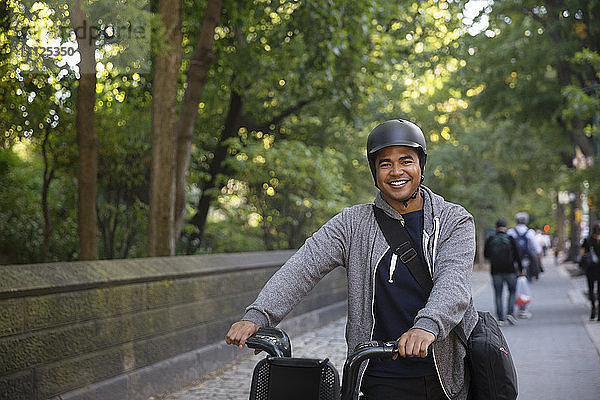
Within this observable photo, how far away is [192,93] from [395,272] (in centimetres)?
793

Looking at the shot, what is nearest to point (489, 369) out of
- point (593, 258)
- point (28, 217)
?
point (28, 217)

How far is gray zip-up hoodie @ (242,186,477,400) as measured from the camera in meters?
3.10

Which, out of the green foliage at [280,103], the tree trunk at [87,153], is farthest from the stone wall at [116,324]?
the green foliage at [280,103]

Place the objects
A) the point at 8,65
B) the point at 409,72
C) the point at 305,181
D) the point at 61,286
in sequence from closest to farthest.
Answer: the point at 61,286 < the point at 8,65 < the point at 305,181 < the point at 409,72

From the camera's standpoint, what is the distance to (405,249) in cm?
320

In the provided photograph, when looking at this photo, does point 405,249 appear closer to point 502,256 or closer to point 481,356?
point 481,356

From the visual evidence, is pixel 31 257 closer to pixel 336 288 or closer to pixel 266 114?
pixel 336 288

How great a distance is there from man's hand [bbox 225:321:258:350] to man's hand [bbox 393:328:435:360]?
53cm

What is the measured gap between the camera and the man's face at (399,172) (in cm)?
326

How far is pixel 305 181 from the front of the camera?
1780 cm

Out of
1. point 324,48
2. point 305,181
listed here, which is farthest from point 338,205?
point 324,48

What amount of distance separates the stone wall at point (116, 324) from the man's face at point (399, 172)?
9.91 feet

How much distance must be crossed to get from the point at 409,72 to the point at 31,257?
13028 millimetres

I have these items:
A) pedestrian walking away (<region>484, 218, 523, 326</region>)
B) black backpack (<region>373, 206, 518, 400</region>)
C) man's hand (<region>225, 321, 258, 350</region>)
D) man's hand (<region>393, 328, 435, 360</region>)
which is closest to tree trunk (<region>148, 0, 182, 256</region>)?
pedestrian walking away (<region>484, 218, 523, 326</region>)
